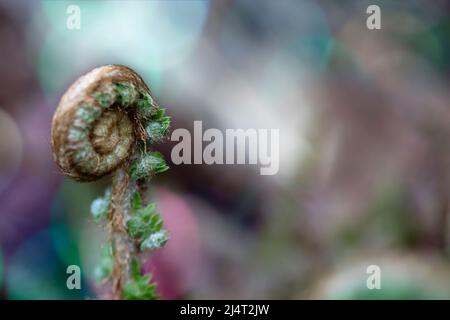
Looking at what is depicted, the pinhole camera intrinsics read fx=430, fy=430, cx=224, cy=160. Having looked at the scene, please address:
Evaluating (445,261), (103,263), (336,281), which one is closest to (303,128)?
(336,281)

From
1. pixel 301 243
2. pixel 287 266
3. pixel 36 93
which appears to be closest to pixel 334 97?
pixel 301 243

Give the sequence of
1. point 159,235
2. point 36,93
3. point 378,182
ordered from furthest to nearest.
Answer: point 378,182 < point 36,93 < point 159,235

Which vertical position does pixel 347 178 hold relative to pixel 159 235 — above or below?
above

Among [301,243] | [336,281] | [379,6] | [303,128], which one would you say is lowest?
[336,281]

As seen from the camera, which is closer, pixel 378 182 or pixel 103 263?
pixel 103 263

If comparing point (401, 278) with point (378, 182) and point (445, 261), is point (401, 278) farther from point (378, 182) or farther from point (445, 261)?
point (378, 182)

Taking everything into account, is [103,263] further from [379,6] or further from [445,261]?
[445,261]

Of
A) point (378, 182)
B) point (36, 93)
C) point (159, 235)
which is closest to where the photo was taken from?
point (159, 235)
